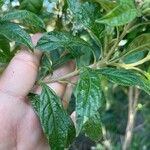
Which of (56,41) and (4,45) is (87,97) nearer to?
(56,41)

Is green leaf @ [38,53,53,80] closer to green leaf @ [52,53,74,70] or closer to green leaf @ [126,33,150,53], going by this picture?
green leaf @ [52,53,74,70]

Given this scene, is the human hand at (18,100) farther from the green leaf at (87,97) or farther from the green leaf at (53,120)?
the green leaf at (87,97)

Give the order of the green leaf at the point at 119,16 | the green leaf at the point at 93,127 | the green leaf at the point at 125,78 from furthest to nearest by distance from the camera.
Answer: the green leaf at the point at 93,127 → the green leaf at the point at 125,78 → the green leaf at the point at 119,16

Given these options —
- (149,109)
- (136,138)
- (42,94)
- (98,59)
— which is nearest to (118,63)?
(98,59)

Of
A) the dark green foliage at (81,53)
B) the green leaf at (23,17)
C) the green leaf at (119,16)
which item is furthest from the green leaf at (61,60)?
the green leaf at (119,16)

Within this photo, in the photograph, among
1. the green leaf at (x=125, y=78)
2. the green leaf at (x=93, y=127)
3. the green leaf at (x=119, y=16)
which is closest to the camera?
the green leaf at (x=119, y=16)

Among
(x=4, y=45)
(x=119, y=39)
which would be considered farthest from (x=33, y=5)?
(x=119, y=39)

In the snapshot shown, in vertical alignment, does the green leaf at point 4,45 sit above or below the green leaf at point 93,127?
above

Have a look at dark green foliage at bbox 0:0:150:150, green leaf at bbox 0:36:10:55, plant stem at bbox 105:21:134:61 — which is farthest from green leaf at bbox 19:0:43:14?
plant stem at bbox 105:21:134:61
